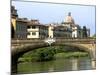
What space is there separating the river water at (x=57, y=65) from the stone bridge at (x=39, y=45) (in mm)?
93

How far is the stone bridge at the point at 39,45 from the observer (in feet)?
7.61

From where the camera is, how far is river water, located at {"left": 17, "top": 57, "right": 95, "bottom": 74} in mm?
2367

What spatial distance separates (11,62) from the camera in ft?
7.49

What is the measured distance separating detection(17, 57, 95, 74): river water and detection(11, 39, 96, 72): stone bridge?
A: 0.30ft

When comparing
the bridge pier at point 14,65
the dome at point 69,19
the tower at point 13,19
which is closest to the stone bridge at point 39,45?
the bridge pier at point 14,65

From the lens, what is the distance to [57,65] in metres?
2.47

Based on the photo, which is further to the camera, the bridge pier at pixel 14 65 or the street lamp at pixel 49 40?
the street lamp at pixel 49 40

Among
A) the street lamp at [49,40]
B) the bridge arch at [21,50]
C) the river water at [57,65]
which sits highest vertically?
the street lamp at [49,40]

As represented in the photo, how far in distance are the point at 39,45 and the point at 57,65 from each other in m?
0.30

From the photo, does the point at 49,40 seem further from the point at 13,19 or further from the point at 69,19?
the point at 13,19

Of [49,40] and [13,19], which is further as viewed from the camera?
[49,40]

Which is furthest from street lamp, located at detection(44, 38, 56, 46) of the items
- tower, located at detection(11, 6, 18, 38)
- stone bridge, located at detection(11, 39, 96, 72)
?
tower, located at detection(11, 6, 18, 38)

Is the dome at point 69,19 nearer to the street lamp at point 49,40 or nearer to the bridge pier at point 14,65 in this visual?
the street lamp at point 49,40

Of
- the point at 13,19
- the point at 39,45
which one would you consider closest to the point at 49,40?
the point at 39,45
